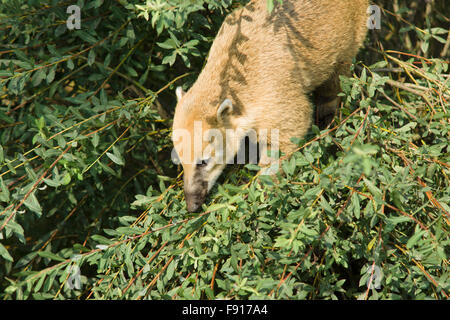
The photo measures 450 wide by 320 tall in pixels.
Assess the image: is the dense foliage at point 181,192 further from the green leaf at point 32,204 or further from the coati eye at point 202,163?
the coati eye at point 202,163

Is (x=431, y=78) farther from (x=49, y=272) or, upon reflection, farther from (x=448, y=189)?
(x=49, y=272)

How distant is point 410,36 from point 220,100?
2.84m

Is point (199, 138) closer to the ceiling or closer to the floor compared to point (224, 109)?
closer to the floor

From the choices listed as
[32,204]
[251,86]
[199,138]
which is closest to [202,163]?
[199,138]

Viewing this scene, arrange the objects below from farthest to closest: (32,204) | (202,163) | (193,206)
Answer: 1. (202,163)
2. (193,206)
3. (32,204)

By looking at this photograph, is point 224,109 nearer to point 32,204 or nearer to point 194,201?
point 194,201

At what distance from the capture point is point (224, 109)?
3.24 m

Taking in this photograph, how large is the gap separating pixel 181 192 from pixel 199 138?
1.43 ft

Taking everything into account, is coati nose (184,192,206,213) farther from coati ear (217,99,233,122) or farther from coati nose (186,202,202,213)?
coati ear (217,99,233,122)

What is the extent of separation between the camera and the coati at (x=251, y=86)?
3.31m

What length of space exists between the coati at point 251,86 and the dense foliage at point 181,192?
0.79 ft

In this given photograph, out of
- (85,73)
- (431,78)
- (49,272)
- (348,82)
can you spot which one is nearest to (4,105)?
(85,73)

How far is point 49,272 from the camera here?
2.77 m

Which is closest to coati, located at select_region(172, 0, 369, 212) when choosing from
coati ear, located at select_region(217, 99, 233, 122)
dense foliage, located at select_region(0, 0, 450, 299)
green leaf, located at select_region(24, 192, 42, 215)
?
coati ear, located at select_region(217, 99, 233, 122)
